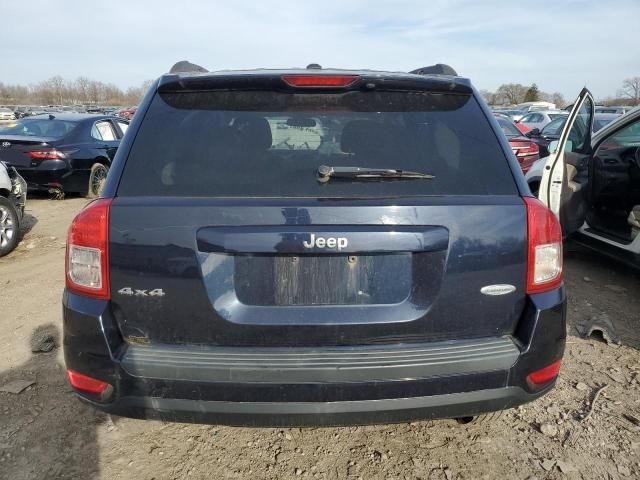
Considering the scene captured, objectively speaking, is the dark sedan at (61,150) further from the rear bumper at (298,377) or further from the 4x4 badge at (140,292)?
the 4x4 badge at (140,292)

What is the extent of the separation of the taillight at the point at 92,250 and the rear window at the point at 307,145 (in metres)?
0.13

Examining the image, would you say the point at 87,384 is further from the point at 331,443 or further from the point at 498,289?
the point at 498,289

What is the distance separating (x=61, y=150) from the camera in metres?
8.48

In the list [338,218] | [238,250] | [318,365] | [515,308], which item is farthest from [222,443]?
[515,308]

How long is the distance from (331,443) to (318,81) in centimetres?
183

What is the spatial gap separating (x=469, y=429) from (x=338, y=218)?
→ 1613 mm

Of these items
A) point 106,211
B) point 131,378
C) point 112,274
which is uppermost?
point 106,211

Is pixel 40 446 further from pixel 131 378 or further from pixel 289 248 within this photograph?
pixel 289 248

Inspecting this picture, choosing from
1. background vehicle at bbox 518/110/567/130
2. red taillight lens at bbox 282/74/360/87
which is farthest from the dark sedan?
background vehicle at bbox 518/110/567/130

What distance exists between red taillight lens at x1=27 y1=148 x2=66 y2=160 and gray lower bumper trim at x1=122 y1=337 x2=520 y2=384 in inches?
310

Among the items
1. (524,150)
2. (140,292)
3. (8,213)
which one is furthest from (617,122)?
(8,213)

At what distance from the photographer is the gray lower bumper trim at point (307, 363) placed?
5.79 ft

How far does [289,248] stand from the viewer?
1752mm

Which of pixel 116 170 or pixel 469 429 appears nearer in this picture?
pixel 116 170
